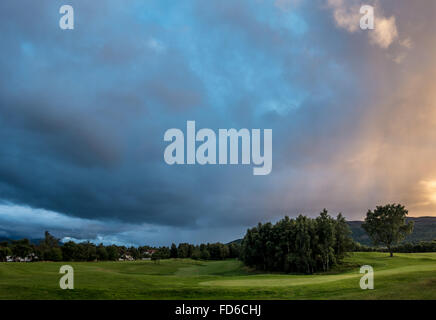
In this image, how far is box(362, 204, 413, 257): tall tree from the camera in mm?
86037

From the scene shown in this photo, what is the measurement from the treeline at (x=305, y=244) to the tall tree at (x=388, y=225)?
62.1 ft

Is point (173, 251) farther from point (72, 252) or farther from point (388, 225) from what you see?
point (388, 225)

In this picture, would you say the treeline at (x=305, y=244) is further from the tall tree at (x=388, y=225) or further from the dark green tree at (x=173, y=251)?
the dark green tree at (x=173, y=251)

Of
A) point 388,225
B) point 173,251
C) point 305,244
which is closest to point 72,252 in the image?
point 173,251

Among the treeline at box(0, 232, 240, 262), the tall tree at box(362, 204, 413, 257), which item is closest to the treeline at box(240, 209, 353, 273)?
the tall tree at box(362, 204, 413, 257)

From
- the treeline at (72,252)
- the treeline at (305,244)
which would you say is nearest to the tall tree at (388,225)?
the treeline at (305,244)

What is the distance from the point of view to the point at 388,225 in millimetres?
86562

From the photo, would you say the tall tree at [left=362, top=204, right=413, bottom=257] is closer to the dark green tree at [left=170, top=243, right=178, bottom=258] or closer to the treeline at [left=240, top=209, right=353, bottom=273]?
the treeline at [left=240, top=209, right=353, bottom=273]

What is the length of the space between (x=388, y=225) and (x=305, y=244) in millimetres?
33057
